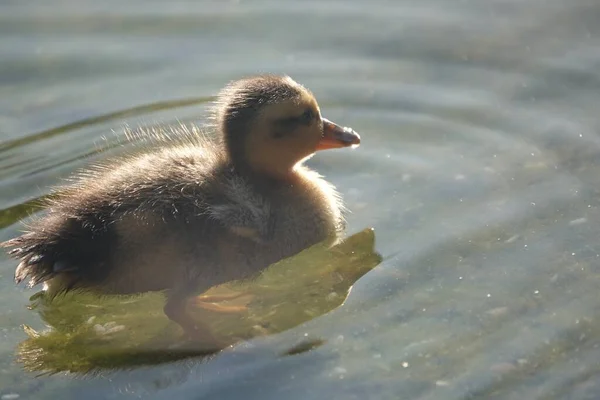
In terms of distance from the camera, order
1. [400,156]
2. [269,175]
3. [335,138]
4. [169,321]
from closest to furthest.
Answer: [169,321]
[269,175]
[335,138]
[400,156]

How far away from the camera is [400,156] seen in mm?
5797

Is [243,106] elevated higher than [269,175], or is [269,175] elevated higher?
[243,106]

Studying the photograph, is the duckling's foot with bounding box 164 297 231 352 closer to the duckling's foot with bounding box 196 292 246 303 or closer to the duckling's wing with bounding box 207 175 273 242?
the duckling's foot with bounding box 196 292 246 303

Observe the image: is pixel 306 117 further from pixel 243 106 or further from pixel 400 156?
pixel 400 156

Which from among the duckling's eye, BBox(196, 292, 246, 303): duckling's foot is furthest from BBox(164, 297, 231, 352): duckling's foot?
the duckling's eye

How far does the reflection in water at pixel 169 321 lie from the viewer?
4.57 meters

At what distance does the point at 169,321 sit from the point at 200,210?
475 mm

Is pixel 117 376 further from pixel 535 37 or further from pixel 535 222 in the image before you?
pixel 535 37

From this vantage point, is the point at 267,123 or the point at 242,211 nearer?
the point at 242,211

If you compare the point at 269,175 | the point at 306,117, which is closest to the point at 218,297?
the point at 269,175

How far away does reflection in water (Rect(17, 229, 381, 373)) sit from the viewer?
15.0ft

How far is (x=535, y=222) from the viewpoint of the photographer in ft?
17.2

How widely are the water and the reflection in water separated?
83mm

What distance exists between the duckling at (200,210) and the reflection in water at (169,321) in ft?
0.33
